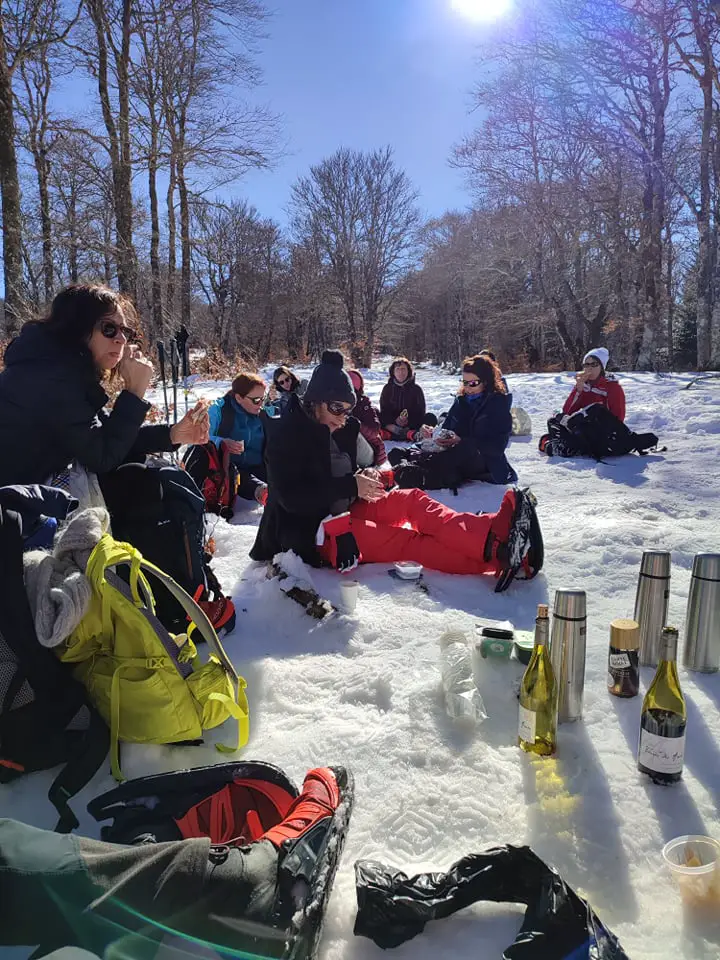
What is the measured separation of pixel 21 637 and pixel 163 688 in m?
0.47

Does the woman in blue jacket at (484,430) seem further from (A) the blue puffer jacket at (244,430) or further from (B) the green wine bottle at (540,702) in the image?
(B) the green wine bottle at (540,702)

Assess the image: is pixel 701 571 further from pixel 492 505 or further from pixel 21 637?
pixel 492 505

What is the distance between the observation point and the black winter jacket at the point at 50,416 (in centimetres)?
270

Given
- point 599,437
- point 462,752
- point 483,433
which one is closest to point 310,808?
point 462,752

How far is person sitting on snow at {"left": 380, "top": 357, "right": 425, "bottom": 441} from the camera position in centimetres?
860

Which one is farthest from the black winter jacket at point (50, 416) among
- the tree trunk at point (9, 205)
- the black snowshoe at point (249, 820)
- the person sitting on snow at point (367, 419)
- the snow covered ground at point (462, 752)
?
the tree trunk at point (9, 205)

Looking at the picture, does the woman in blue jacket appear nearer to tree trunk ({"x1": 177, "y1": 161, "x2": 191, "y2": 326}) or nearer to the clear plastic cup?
the clear plastic cup

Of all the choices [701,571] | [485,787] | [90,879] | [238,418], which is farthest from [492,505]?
[90,879]

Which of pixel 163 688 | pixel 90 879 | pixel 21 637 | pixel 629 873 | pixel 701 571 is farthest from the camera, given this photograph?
pixel 701 571

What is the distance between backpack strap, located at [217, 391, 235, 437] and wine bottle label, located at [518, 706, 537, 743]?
4306 millimetres

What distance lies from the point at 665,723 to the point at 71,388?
270 cm

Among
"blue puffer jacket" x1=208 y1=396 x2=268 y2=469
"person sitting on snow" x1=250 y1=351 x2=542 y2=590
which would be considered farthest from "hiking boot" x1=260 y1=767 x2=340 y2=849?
"blue puffer jacket" x1=208 y1=396 x2=268 y2=469

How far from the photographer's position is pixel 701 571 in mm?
2602

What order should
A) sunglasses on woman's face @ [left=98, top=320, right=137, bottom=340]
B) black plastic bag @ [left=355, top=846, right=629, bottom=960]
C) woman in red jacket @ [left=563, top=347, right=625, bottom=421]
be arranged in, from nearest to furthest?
black plastic bag @ [left=355, top=846, right=629, bottom=960] → sunglasses on woman's face @ [left=98, top=320, right=137, bottom=340] → woman in red jacket @ [left=563, top=347, right=625, bottom=421]
